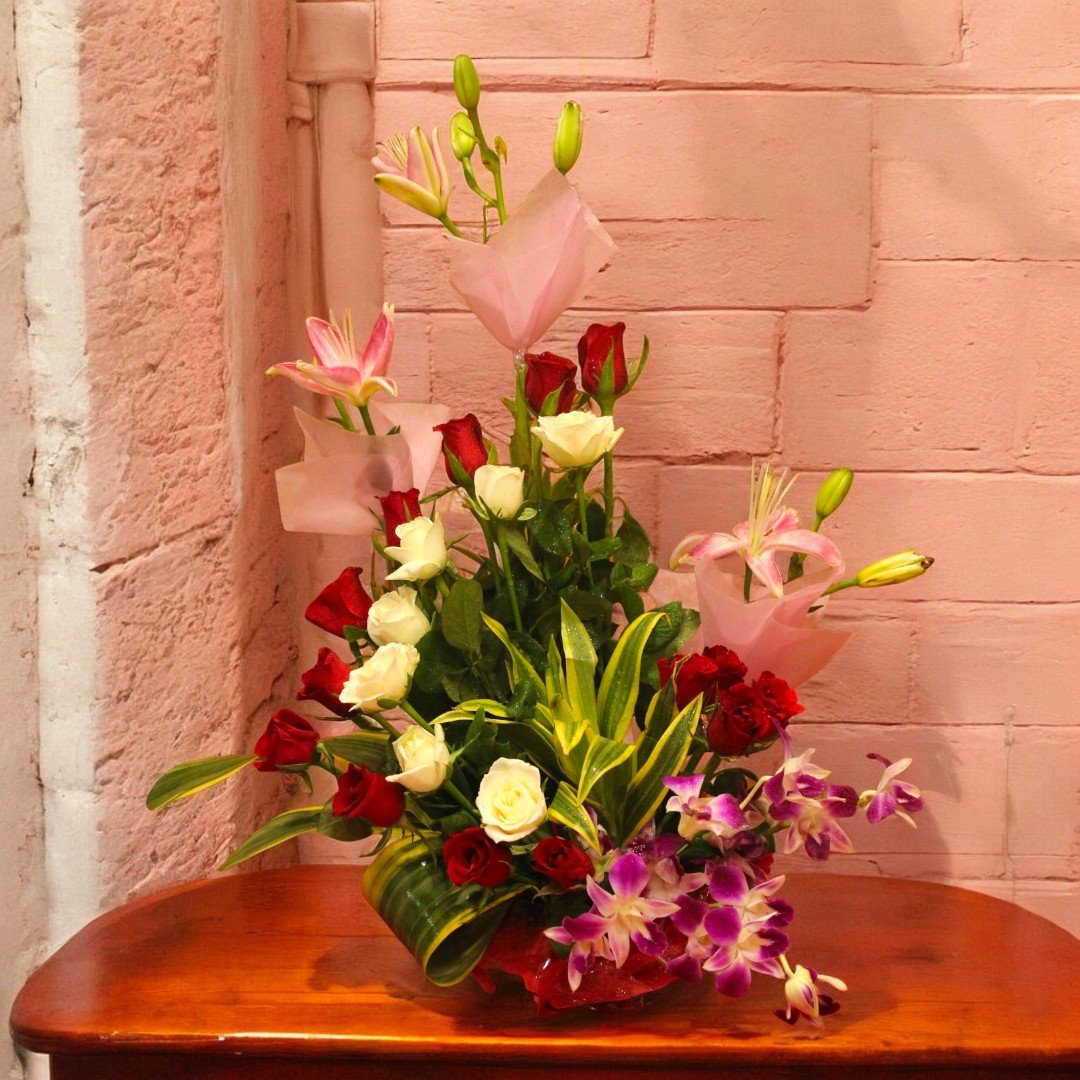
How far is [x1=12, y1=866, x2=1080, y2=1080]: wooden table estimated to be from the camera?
2.73 ft

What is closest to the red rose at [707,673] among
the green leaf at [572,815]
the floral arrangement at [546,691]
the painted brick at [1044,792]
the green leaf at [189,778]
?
the floral arrangement at [546,691]

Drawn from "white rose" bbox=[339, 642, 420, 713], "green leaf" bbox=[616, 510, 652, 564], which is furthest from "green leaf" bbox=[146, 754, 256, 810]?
"green leaf" bbox=[616, 510, 652, 564]

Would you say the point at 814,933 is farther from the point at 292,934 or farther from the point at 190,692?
the point at 190,692

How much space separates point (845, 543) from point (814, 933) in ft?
1.42

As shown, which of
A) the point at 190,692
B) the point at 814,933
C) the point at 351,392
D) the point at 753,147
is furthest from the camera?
the point at 753,147

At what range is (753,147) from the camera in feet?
4.11

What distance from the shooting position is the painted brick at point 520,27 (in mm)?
1241

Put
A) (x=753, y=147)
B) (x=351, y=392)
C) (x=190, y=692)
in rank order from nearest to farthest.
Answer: (x=351, y=392)
(x=190, y=692)
(x=753, y=147)

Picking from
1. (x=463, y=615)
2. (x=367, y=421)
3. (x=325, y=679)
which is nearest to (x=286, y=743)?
(x=325, y=679)

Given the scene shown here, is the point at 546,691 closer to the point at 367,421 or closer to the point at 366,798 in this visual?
the point at 366,798

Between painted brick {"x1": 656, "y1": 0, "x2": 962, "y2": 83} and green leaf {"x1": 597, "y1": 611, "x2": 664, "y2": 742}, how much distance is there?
648 mm

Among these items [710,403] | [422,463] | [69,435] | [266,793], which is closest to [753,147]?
[710,403]

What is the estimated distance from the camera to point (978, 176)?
125 cm

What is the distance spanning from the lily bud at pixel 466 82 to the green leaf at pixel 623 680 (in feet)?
1.39
